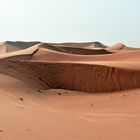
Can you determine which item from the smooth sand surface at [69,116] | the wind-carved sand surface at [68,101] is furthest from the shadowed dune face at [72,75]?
the smooth sand surface at [69,116]

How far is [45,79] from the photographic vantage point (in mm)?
12164

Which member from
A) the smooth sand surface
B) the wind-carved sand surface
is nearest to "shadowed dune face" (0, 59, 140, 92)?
the wind-carved sand surface

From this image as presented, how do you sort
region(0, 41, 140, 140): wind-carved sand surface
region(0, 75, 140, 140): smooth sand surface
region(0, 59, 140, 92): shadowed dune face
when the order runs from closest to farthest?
1. region(0, 75, 140, 140): smooth sand surface
2. region(0, 41, 140, 140): wind-carved sand surface
3. region(0, 59, 140, 92): shadowed dune face

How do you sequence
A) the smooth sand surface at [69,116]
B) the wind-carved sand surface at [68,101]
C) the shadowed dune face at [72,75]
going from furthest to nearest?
the shadowed dune face at [72,75] < the wind-carved sand surface at [68,101] < the smooth sand surface at [69,116]

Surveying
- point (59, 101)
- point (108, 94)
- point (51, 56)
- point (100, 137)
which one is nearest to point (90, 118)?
point (100, 137)

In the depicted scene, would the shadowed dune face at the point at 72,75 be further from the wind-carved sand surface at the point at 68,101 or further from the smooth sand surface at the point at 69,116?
the smooth sand surface at the point at 69,116

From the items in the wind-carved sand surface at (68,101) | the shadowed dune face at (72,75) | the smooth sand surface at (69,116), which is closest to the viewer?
the smooth sand surface at (69,116)

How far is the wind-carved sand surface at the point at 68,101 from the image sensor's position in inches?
221

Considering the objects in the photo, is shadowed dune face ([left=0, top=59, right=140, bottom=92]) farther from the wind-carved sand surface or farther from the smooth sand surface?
the smooth sand surface

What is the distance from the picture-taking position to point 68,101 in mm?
9812

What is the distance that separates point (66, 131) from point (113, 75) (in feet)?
21.0

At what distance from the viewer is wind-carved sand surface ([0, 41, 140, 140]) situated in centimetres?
562

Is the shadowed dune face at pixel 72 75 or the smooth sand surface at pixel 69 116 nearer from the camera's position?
the smooth sand surface at pixel 69 116

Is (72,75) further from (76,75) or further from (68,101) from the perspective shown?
(68,101)
